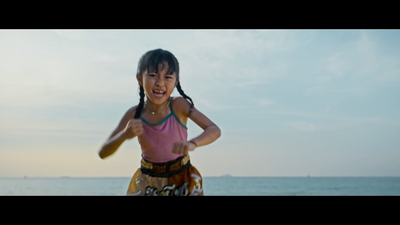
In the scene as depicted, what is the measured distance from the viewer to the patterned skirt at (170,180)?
2.38 meters

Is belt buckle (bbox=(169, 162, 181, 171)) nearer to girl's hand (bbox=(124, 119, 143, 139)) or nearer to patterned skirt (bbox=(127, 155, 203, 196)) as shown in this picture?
patterned skirt (bbox=(127, 155, 203, 196))

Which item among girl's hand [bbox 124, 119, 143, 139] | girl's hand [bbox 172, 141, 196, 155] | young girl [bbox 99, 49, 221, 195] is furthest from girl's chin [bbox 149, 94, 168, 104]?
girl's hand [bbox 172, 141, 196, 155]

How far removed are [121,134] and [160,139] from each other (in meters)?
0.24

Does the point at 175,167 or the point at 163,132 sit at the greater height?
the point at 163,132

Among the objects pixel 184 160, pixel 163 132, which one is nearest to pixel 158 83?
pixel 163 132

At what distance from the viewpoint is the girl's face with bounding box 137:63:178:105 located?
2375mm

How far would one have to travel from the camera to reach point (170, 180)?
7.83ft

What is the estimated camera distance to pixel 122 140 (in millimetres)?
→ 2232

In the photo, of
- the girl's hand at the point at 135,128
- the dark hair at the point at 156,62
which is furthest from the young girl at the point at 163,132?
the girl's hand at the point at 135,128

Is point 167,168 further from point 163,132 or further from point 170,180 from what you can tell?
point 163,132
